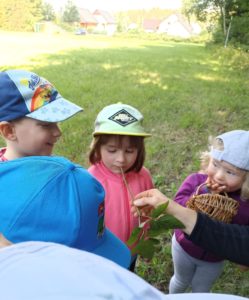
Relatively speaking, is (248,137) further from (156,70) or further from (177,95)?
(156,70)

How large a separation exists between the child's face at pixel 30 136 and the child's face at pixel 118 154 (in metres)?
0.38

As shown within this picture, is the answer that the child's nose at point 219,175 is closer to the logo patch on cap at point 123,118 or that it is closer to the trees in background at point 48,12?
the logo patch on cap at point 123,118

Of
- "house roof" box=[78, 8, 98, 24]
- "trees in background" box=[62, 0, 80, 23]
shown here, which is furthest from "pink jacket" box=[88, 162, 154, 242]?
"house roof" box=[78, 8, 98, 24]

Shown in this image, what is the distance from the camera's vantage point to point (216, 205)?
1.83 meters

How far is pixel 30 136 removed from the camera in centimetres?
186

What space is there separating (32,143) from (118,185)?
1.81 feet

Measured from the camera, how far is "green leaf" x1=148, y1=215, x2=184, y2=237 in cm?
154

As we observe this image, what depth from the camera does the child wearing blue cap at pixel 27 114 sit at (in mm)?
1791

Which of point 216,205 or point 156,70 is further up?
point 216,205

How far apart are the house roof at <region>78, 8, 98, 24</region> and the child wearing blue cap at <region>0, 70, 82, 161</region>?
84.3 metres

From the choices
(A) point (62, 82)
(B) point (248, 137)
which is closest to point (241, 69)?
(A) point (62, 82)

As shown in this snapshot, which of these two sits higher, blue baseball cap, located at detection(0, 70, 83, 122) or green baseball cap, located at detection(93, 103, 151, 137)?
blue baseball cap, located at detection(0, 70, 83, 122)

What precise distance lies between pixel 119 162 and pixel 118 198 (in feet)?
0.65

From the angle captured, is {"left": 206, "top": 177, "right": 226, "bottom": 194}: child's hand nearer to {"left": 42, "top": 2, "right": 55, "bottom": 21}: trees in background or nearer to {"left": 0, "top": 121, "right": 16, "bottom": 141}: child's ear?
{"left": 0, "top": 121, "right": 16, "bottom": 141}: child's ear
